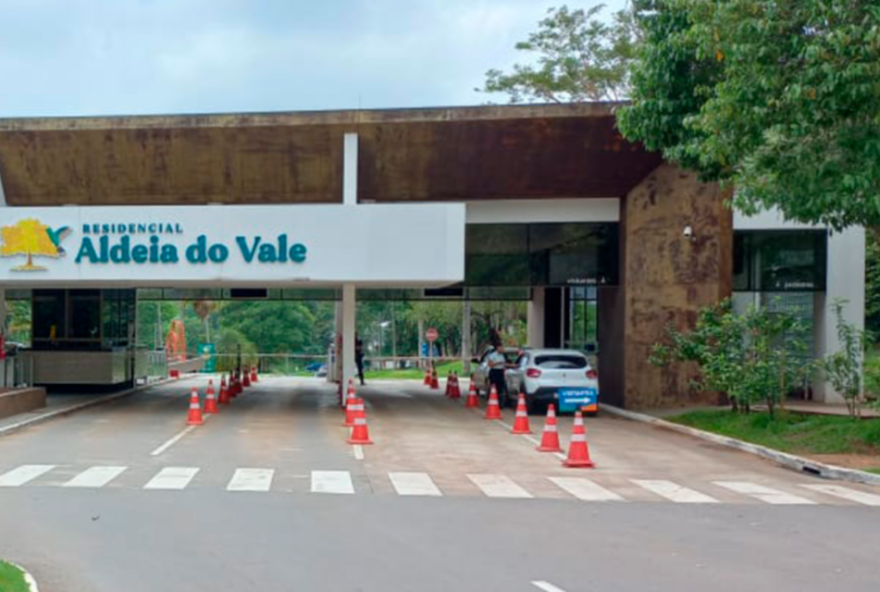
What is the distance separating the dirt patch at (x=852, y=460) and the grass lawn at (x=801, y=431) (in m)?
0.27

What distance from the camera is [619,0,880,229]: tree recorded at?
561 inches

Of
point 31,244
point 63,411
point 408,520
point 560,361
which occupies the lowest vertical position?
point 63,411

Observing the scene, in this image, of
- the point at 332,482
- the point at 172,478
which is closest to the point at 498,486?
the point at 332,482

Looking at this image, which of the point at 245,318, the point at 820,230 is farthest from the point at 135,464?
the point at 245,318

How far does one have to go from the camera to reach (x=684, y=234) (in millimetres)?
25922

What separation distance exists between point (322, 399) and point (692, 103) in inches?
615

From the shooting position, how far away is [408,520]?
10797 mm

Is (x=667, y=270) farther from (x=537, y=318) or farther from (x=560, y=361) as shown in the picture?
(x=537, y=318)

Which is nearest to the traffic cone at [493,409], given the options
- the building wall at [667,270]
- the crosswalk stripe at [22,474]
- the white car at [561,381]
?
the white car at [561,381]

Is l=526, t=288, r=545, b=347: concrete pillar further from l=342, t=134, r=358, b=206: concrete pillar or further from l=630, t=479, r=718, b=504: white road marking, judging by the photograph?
l=630, t=479, r=718, b=504: white road marking

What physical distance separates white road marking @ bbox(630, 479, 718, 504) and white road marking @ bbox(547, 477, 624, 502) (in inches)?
26.6

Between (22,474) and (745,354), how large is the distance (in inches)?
569

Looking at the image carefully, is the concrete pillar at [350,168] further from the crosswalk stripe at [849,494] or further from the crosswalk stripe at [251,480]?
the crosswalk stripe at [849,494]

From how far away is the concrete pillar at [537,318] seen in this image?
37.1m
